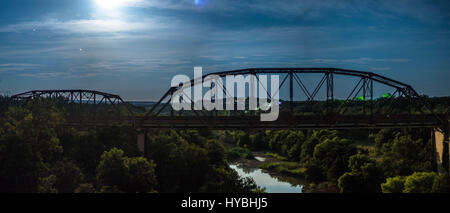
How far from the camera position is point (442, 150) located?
2115 inches

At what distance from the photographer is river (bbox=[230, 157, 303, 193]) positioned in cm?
6881

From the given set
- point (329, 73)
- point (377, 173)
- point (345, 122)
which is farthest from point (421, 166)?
point (329, 73)

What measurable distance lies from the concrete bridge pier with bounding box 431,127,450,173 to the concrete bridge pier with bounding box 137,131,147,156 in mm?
40390

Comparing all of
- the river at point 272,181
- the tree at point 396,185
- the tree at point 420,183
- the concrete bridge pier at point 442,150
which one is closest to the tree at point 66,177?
the river at point 272,181

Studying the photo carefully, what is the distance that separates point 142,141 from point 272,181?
105 ft

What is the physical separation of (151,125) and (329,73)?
25451 mm

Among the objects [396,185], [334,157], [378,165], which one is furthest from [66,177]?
[378,165]

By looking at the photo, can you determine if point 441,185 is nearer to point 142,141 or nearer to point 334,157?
point 334,157

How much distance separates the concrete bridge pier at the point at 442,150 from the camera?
5272 centimetres

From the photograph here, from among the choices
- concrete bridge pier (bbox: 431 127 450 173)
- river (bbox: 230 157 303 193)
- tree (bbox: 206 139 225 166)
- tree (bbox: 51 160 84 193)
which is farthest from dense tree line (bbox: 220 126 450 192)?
tree (bbox: 51 160 84 193)

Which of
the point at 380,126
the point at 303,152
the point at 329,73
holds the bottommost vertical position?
the point at 303,152
